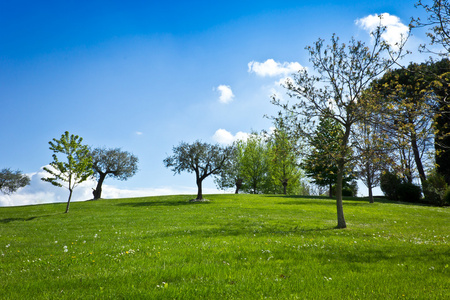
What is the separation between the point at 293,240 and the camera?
1299cm

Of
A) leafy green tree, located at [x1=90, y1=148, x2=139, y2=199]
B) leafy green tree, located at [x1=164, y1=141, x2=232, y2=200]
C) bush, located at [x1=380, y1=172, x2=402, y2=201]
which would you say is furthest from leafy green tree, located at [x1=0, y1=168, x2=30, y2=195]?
bush, located at [x1=380, y1=172, x2=402, y2=201]

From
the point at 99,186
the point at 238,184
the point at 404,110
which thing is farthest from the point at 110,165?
the point at 404,110

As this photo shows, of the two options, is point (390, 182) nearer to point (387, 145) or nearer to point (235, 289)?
point (387, 145)

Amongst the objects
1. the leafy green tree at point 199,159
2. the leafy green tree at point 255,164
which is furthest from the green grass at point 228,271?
the leafy green tree at point 255,164

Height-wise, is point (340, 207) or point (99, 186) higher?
point (99, 186)

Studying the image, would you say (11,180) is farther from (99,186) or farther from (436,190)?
(436,190)

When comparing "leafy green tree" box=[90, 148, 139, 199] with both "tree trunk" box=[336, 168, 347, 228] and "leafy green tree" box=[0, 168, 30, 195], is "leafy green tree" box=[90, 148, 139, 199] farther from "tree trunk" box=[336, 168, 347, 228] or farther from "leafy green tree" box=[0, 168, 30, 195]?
"tree trunk" box=[336, 168, 347, 228]

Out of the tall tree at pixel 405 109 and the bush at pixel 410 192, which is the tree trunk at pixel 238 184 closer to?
the bush at pixel 410 192

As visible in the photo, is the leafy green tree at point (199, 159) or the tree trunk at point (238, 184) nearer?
the leafy green tree at point (199, 159)

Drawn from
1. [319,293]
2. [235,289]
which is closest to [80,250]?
[235,289]

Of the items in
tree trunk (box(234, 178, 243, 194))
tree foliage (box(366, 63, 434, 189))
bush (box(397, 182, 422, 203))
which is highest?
tree foliage (box(366, 63, 434, 189))

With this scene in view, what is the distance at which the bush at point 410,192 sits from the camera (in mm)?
46375

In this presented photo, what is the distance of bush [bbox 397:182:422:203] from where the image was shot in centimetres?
4638

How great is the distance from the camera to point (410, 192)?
4647 centimetres
